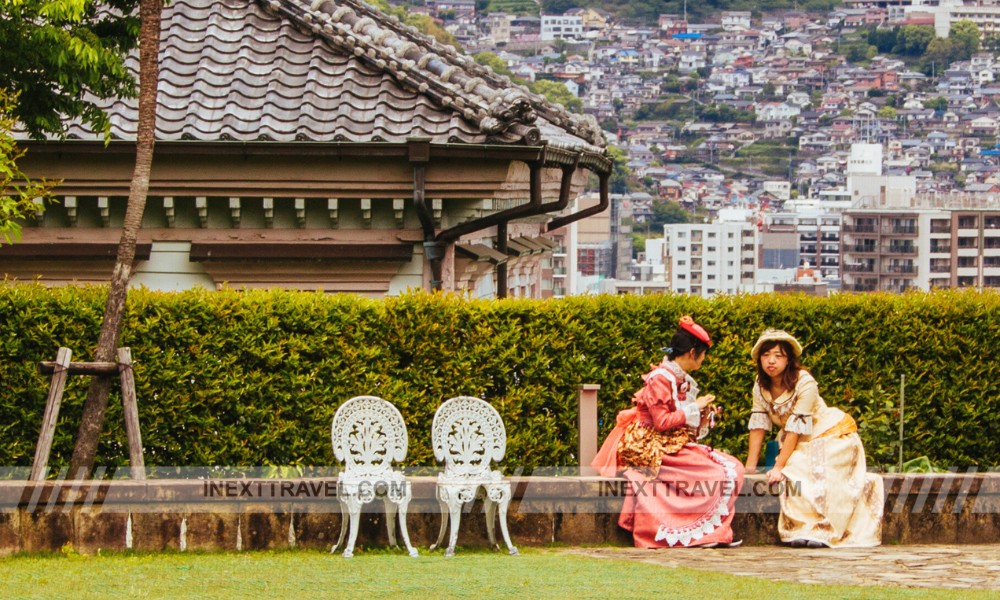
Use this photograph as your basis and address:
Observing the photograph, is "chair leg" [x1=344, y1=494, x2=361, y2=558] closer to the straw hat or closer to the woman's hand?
the woman's hand

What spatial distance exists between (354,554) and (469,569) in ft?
4.07

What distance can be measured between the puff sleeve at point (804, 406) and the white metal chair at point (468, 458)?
2100 mm

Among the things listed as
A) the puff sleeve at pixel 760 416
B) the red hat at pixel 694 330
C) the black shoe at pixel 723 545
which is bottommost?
the black shoe at pixel 723 545

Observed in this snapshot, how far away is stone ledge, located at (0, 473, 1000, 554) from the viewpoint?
10.6 m

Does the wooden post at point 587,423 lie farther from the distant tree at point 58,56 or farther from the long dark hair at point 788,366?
the distant tree at point 58,56

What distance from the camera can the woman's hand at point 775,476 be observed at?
1121 centimetres

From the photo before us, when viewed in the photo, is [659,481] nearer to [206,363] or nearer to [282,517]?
[282,517]

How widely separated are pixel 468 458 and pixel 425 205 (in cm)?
484

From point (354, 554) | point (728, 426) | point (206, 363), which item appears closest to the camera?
point (354, 554)

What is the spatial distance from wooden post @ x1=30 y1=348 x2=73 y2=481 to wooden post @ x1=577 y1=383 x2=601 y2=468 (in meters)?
3.77

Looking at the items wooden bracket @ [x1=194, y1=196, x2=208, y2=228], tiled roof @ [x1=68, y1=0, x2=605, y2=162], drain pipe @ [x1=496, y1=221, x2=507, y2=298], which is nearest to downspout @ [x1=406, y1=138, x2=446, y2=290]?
tiled roof @ [x1=68, y1=0, x2=605, y2=162]

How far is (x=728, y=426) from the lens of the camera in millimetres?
12625

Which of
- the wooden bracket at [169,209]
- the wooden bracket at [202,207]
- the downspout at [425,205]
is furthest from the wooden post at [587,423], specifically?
the wooden bracket at [169,209]

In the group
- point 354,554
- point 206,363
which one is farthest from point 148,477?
point 354,554
